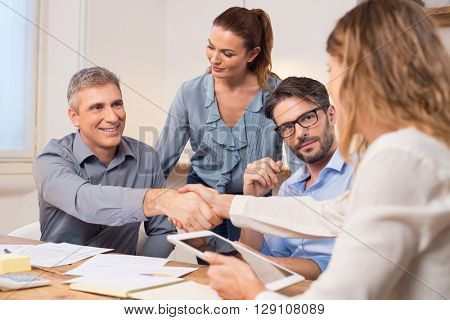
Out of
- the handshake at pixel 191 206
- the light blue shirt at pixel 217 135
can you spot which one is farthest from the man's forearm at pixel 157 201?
the light blue shirt at pixel 217 135

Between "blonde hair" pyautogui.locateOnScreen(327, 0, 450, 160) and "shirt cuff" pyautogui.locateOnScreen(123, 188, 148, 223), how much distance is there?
0.52 metres

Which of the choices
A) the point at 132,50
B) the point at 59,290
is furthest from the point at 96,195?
the point at 132,50

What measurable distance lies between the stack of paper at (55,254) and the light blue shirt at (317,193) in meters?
0.34

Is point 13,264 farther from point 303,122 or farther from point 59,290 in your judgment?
point 303,122

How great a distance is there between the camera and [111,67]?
1.76m

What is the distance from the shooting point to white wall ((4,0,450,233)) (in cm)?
166

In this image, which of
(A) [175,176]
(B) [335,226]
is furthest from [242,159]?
(B) [335,226]

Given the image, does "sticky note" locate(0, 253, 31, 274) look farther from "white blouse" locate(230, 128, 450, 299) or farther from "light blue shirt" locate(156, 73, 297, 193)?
"light blue shirt" locate(156, 73, 297, 193)

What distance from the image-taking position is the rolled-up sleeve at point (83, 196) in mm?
993

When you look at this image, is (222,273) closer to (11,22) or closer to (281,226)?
(281,226)

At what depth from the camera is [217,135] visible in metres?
1.38

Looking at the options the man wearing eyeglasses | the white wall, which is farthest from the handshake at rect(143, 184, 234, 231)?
the white wall

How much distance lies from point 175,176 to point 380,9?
1.00 meters

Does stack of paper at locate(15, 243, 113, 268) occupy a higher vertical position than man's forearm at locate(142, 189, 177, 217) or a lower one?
lower
